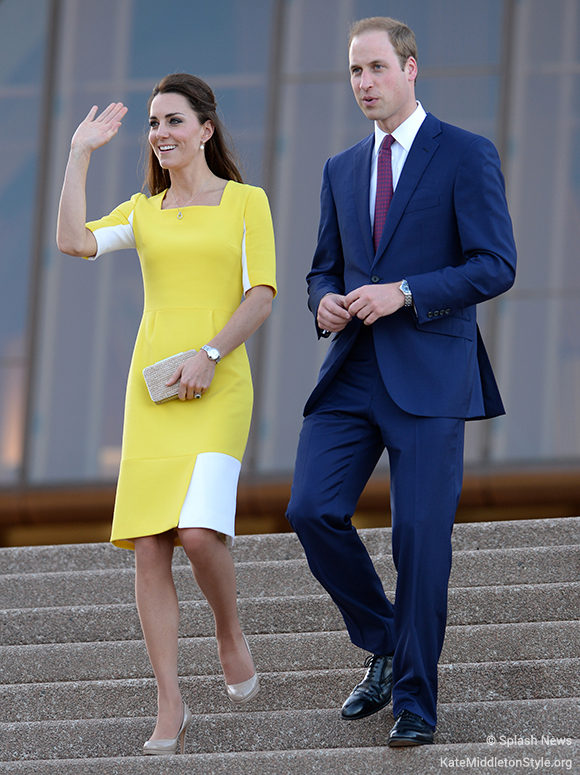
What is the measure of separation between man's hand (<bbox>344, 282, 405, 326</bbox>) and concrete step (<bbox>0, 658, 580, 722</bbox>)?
135 centimetres

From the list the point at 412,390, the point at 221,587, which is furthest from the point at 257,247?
the point at 221,587

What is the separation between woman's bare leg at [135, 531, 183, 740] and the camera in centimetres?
311

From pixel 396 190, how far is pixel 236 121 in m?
6.21

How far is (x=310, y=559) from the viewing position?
10.6 ft

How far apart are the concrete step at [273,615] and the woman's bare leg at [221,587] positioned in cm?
98

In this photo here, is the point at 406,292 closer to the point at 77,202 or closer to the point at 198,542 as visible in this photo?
the point at 198,542

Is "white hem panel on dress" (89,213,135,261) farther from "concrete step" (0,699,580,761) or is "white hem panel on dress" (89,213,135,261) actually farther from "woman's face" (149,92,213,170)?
"concrete step" (0,699,580,761)

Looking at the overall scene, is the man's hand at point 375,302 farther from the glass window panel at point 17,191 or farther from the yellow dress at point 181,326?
the glass window panel at point 17,191

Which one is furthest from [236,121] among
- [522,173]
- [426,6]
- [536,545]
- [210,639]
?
[210,639]

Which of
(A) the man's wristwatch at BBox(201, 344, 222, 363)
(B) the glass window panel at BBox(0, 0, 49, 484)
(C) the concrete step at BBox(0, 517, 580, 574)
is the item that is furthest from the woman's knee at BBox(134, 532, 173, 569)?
(B) the glass window panel at BBox(0, 0, 49, 484)

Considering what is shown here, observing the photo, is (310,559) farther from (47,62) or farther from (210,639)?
(47,62)

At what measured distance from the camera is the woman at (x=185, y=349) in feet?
10.6

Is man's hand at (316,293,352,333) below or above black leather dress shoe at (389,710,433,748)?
above

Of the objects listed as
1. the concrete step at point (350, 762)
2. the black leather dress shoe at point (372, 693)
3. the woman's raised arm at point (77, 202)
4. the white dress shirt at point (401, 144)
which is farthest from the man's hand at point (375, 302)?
the concrete step at point (350, 762)
